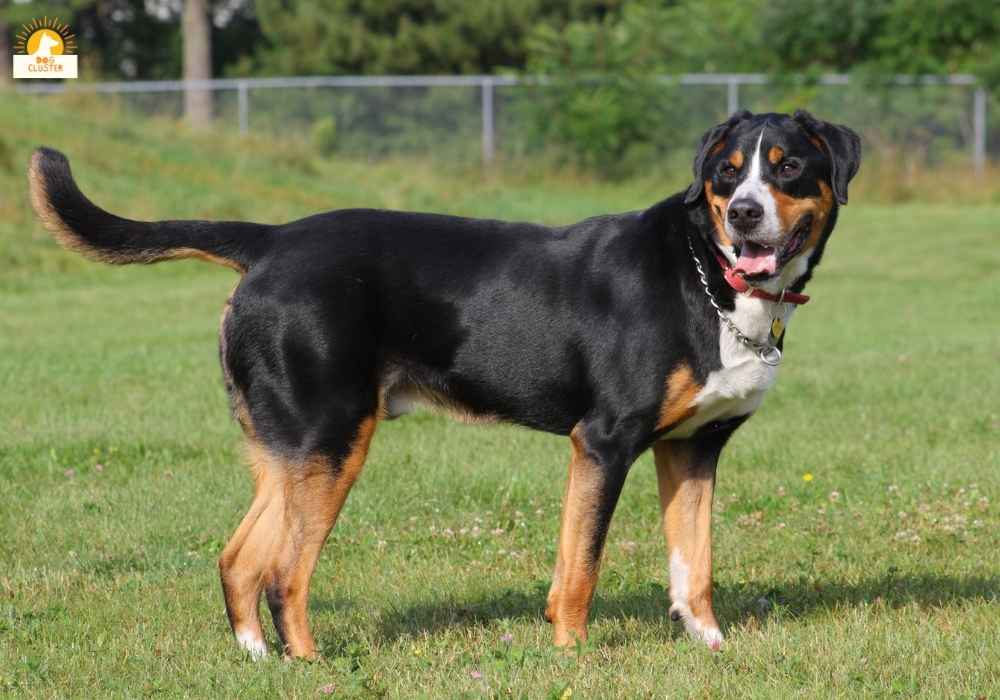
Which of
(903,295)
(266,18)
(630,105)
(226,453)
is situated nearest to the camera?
(226,453)

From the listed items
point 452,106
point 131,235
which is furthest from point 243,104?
point 131,235

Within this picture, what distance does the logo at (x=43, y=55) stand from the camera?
1292 cm

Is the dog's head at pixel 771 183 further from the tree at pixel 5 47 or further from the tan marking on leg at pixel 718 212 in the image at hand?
the tree at pixel 5 47

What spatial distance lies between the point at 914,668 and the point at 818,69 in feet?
84.1

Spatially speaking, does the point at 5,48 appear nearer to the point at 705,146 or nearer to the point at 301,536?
the point at 301,536

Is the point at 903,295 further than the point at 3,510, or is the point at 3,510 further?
the point at 903,295

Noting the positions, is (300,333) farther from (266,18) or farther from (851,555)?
(266,18)

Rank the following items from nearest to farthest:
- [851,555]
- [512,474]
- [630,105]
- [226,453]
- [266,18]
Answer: [851,555], [512,474], [226,453], [630,105], [266,18]

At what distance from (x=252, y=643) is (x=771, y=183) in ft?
8.50

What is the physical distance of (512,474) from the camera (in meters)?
8.06

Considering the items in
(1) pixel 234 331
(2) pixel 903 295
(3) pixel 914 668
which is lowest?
(2) pixel 903 295

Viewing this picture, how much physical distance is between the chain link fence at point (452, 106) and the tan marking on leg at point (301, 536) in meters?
24.2

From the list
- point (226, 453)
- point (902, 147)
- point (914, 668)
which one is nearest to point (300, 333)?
point (914, 668)

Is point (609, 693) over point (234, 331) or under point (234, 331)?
under
